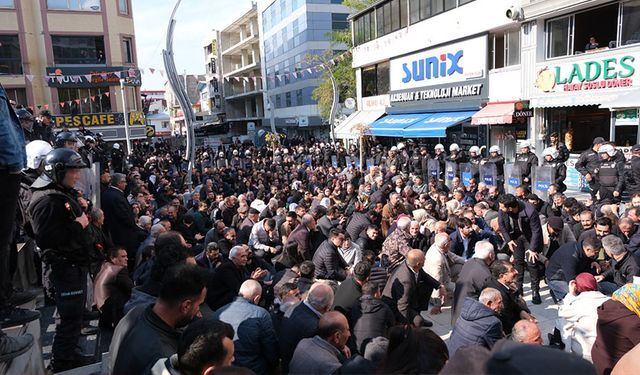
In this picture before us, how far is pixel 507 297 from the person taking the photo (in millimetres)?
4469

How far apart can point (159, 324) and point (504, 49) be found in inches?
706

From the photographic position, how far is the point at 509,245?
689cm

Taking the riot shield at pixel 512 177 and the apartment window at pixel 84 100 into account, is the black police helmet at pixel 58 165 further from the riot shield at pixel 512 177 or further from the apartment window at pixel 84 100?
the apartment window at pixel 84 100

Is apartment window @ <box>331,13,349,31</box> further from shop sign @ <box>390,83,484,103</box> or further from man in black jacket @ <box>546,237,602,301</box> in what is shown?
man in black jacket @ <box>546,237,602,301</box>

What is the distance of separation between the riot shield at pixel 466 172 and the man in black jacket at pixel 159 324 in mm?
11187

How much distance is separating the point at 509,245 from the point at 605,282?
4.82ft

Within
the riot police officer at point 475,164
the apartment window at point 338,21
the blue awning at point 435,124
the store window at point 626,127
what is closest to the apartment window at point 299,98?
the apartment window at point 338,21

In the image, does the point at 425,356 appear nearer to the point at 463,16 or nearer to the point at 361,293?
the point at 361,293

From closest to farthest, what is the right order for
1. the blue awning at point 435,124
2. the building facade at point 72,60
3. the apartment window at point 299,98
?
the blue awning at point 435,124 → the building facade at point 72,60 → the apartment window at point 299,98

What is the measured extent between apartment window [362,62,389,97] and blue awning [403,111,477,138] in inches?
212

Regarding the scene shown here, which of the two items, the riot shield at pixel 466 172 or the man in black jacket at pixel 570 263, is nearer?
the man in black jacket at pixel 570 263

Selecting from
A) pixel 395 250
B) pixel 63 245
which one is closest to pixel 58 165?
pixel 63 245

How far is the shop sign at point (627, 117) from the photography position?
504 inches

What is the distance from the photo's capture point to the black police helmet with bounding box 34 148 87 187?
154 inches
